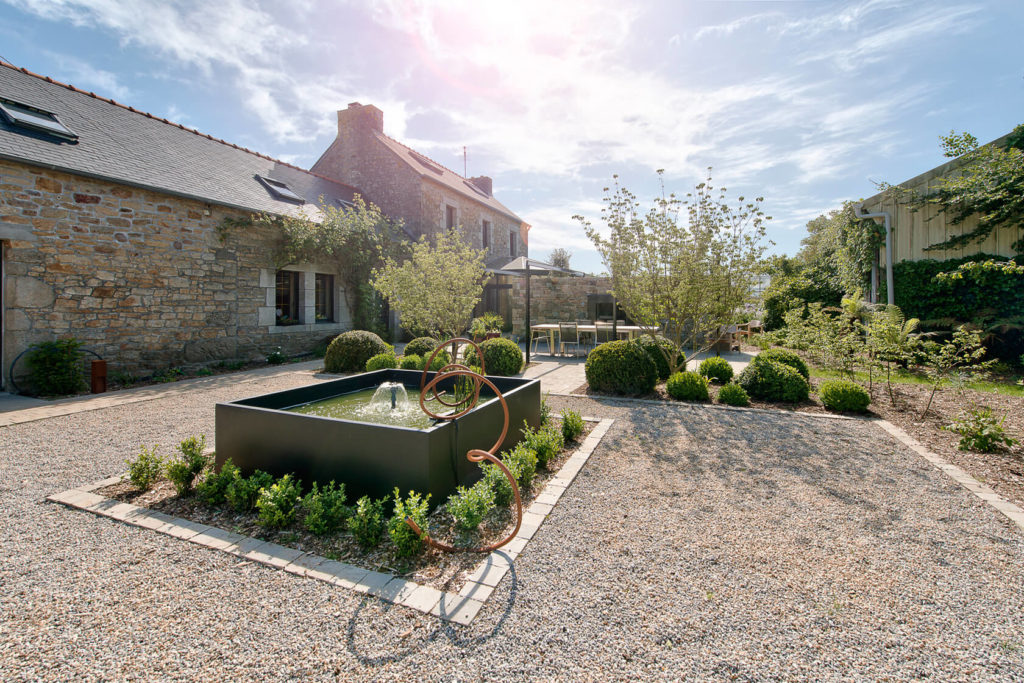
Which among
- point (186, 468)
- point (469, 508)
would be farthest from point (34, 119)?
point (469, 508)

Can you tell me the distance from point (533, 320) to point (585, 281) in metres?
2.09

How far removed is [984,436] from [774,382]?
6.70 feet

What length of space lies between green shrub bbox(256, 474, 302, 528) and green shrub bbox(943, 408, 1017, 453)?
567 centimetres

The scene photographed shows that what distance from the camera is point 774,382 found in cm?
587

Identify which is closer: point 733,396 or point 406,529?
point 406,529

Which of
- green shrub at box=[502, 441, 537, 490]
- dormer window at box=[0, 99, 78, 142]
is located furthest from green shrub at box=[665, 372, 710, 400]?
dormer window at box=[0, 99, 78, 142]

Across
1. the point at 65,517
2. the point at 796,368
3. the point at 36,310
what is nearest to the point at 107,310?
the point at 36,310

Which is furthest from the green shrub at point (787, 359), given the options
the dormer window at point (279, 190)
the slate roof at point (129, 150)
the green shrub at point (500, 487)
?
the dormer window at point (279, 190)

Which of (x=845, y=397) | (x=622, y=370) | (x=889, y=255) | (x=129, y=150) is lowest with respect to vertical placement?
(x=845, y=397)

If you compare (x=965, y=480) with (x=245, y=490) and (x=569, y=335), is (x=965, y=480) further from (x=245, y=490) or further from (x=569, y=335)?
(x=569, y=335)

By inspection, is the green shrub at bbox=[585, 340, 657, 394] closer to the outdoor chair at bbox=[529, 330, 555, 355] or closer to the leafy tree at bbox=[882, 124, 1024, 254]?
the outdoor chair at bbox=[529, 330, 555, 355]

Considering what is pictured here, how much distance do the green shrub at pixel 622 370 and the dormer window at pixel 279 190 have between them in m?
8.75

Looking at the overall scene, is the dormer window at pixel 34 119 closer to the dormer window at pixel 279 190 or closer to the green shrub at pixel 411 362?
the dormer window at pixel 279 190

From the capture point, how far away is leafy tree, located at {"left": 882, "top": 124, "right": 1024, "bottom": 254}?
24.8ft
